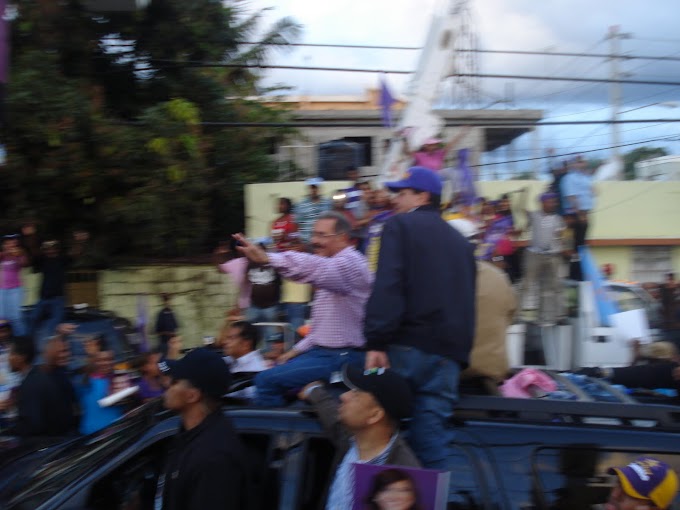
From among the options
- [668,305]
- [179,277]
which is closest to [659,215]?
[668,305]

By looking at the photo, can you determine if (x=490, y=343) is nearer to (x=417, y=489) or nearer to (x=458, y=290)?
(x=458, y=290)

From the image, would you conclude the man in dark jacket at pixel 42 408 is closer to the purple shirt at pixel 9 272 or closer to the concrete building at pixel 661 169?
the purple shirt at pixel 9 272

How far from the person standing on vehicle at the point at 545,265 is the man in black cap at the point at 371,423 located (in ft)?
14.4

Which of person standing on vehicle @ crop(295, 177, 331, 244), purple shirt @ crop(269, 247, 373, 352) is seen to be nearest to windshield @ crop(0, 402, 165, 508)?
purple shirt @ crop(269, 247, 373, 352)

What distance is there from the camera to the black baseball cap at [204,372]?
10.5 feet

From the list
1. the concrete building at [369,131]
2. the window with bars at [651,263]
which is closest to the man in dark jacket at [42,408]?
the concrete building at [369,131]

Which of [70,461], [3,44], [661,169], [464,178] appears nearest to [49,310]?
[3,44]

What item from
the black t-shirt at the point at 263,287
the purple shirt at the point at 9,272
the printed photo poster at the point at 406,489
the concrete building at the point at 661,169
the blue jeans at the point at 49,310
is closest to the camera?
the printed photo poster at the point at 406,489

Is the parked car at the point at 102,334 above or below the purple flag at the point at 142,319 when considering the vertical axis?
above

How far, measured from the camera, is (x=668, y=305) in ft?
31.5

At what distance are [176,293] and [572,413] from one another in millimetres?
10340

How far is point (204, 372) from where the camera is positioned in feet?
10.5

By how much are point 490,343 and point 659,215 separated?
47.6 feet

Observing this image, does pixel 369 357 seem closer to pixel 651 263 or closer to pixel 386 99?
pixel 386 99
